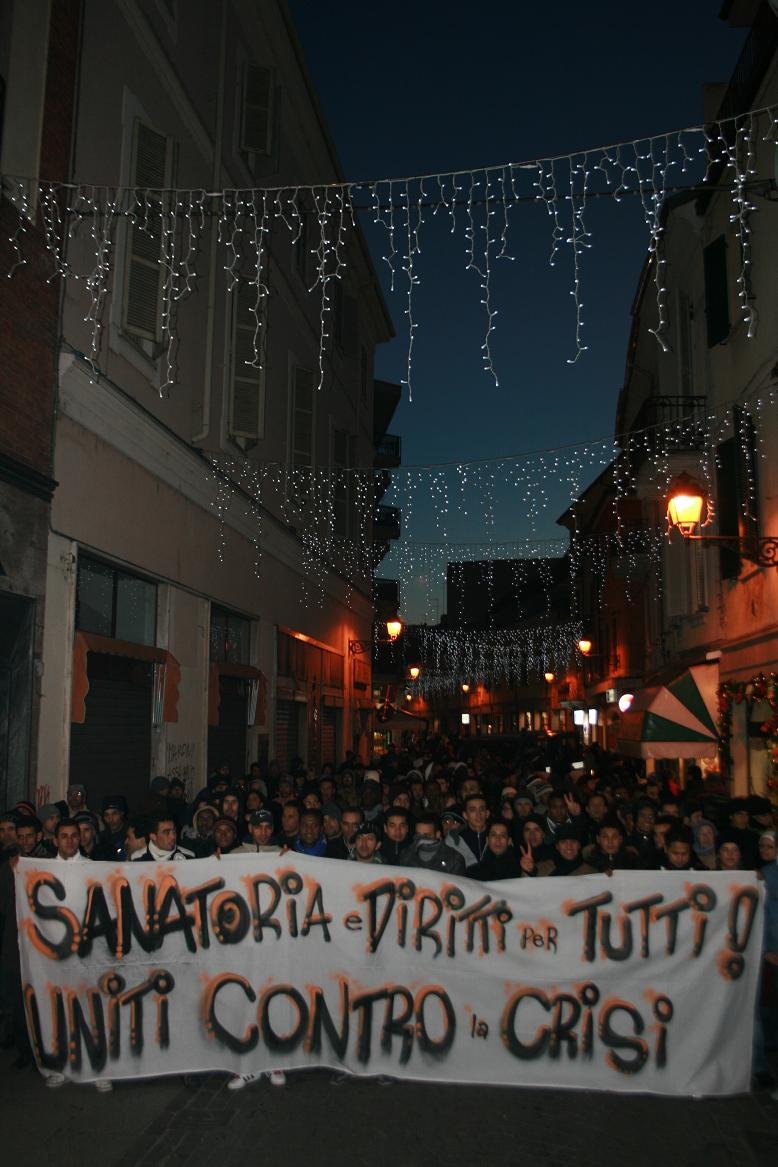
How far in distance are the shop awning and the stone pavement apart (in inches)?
295

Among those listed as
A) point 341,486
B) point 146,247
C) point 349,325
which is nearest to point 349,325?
point 349,325

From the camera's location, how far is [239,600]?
17.2 metres

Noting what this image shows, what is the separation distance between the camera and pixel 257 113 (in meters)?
17.2

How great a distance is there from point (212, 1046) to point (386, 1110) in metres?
1.16

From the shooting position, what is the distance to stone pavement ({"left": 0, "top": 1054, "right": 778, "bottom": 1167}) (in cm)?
496

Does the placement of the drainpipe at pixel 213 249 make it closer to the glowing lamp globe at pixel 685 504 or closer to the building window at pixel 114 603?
the building window at pixel 114 603

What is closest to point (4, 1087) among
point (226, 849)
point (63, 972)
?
point (63, 972)

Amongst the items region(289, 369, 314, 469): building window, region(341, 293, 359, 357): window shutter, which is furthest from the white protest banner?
region(341, 293, 359, 357): window shutter

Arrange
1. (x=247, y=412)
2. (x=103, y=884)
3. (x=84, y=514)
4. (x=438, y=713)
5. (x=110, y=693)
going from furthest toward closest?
(x=438, y=713) → (x=247, y=412) → (x=110, y=693) → (x=84, y=514) → (x=103, y=884)

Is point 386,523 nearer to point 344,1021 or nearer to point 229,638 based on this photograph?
point 229,638

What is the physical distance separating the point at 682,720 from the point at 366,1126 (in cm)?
895

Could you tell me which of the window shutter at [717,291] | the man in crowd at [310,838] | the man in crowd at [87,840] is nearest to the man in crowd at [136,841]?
the man in crowd at [87,840]

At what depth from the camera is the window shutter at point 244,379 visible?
16141 mm

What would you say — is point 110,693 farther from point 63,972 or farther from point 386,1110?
point 386,1110
